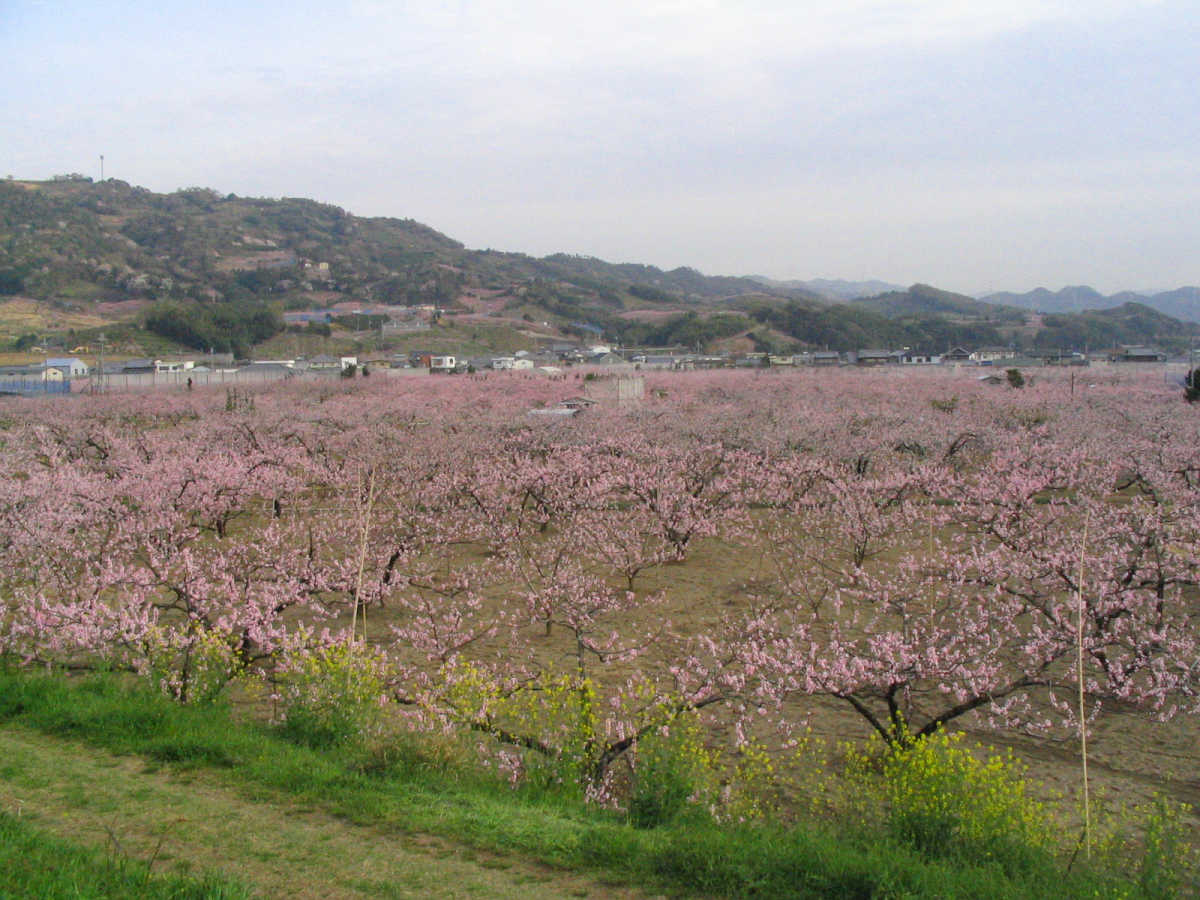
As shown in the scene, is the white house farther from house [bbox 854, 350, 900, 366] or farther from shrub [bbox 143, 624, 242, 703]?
house [bbox 854, 350, 900, 366]

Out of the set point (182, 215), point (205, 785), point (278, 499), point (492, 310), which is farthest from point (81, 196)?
point (205, 785)

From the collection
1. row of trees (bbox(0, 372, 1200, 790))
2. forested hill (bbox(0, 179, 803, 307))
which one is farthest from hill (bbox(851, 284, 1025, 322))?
row of trees (bbox(0, 372, 1200, 790))

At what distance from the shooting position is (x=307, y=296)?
105438 millimetres

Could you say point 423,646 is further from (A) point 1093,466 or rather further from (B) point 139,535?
(A) point 1093,466

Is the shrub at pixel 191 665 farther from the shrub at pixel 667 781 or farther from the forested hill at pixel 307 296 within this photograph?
the forested hill at pixel 307 296

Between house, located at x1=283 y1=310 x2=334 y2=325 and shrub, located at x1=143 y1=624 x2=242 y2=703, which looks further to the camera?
house, located at x1=283 y1=310 x2=334 y2=325

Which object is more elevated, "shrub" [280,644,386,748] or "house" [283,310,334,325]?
"house" [283,310,334,325]

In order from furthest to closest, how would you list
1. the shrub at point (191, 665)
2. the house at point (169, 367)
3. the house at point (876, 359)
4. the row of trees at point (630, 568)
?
1. the house at point (876, 359)
2. the house at point (169, 367)
3. the row of trees at point (630, 568)
4. the shrub at point (191, 665)

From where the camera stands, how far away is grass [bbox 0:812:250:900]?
391 centimetres

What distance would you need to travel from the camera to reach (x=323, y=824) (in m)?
5.13

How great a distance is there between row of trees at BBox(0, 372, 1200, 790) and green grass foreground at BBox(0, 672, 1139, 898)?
2.30 ft

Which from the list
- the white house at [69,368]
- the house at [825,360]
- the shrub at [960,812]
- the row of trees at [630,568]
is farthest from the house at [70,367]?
the shrub at [960,812]

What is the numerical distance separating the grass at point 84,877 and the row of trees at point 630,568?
8.42 ft

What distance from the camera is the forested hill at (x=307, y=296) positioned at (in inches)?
2945
